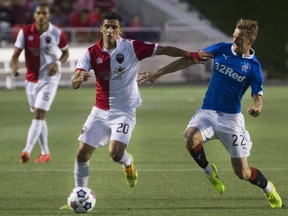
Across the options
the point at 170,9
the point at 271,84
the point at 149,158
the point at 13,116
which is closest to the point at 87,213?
the point at 149,158

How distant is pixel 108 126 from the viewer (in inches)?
455

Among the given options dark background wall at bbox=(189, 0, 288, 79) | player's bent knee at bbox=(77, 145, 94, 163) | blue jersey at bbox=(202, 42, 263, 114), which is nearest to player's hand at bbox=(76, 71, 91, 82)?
player's bent knee at bbox=(77, 145, 94, 163)

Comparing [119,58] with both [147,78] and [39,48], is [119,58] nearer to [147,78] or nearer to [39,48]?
[147,78]

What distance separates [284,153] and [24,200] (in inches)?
236

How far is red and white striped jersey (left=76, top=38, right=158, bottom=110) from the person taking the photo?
37.9 ft

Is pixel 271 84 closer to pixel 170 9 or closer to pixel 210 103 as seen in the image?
pixel 170 9

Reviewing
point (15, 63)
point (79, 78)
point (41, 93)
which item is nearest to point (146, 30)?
point (41, 93)

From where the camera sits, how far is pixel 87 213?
1070cm

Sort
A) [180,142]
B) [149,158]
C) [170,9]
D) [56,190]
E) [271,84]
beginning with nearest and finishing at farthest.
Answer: [56,190] < [149,158] < [180,142] < [271,84] < [170,9]

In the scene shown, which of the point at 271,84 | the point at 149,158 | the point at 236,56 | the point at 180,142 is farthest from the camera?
the point at 271,84

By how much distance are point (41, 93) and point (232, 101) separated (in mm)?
4856

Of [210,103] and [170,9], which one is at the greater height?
[210,103]

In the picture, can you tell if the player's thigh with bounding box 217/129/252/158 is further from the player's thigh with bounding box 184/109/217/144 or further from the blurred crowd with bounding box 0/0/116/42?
the blurred crowd with bounding box 0/0/116/42

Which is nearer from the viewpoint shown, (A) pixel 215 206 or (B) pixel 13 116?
(A) pixel 215 206
